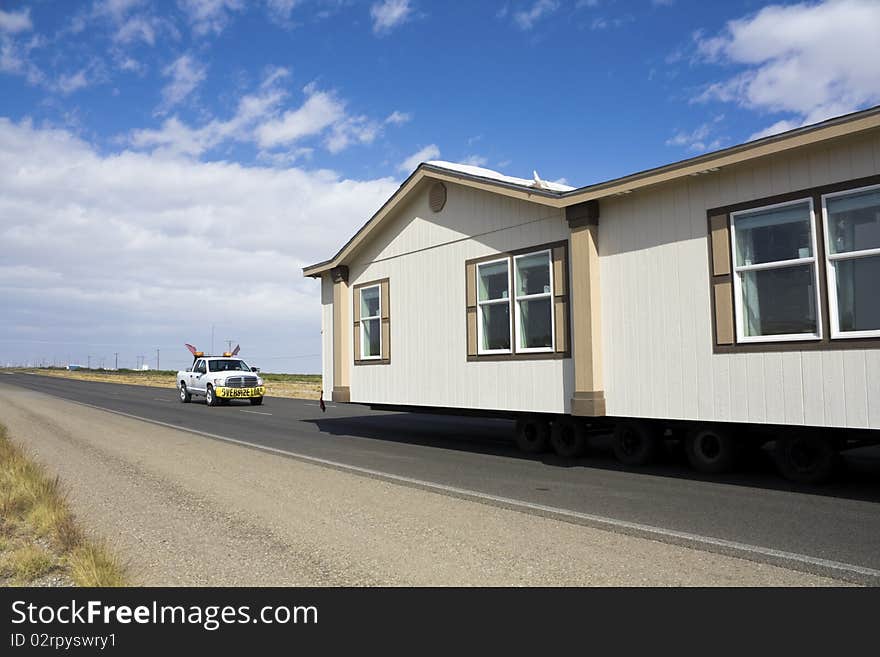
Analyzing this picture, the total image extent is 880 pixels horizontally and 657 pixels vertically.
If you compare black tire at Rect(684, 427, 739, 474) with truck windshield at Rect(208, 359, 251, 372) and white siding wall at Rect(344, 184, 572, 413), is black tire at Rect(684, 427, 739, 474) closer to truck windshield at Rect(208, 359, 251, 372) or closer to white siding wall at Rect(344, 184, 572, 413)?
white siding wall at Rect(344, 184, 572, 413)

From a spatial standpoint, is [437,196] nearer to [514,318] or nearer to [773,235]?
[514,318]

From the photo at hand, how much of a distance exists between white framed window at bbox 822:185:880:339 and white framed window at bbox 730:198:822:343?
175 mm

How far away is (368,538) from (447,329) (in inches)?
289

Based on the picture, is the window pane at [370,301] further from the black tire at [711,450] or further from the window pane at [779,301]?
the window pane at [779,301]

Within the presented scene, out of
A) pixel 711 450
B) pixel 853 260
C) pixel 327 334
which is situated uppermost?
pixel 853 260

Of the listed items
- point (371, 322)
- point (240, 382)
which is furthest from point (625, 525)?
point (240, 382)

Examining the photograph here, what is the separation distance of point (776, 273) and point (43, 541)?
834 cm

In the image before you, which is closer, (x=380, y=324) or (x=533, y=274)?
(x=533, y=274)

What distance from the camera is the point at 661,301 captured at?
10016 mm

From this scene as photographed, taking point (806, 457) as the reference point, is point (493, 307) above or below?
above

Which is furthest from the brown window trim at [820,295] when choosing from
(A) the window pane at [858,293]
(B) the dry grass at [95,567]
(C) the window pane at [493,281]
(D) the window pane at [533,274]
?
(B) the dry grass at [95,567]
